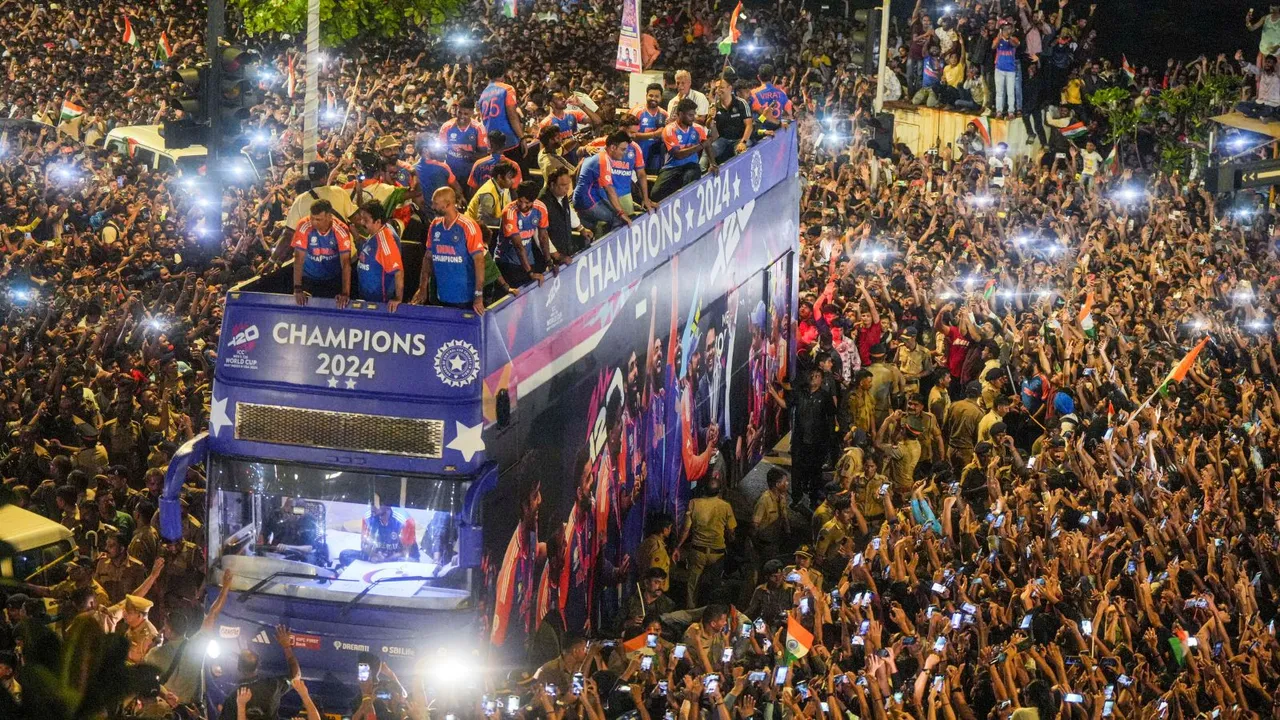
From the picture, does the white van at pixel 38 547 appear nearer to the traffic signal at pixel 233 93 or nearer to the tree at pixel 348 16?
the traffic signal at pixel 233 93

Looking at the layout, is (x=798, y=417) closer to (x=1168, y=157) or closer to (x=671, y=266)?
(x=671, y=266)

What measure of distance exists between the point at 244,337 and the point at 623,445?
3.45m

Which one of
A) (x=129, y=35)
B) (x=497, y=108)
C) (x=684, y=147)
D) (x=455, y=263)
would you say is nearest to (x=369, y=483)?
(x=455, y=263)

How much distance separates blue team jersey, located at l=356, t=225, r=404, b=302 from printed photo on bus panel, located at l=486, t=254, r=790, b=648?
1095mm

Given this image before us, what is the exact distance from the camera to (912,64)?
2886 centimetres

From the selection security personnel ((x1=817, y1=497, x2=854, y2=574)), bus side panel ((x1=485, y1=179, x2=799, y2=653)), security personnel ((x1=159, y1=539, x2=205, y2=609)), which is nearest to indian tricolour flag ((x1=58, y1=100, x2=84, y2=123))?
bus side panel ((x1=485, y1=179, x2=799, y2=653))

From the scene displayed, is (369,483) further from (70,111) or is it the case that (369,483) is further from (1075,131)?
(70,111)

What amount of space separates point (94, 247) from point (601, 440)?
376 inches

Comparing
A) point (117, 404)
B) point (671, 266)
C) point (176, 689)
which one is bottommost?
point (176, 689)

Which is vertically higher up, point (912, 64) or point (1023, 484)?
point (912, 64)

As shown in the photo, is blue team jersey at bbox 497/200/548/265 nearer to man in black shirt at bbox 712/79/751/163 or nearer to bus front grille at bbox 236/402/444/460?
bus front grille at bbox 236/402/444/460

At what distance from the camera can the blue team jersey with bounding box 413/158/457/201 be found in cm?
1480

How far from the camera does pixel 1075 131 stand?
26.9 m

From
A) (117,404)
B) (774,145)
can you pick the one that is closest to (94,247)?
(117,404)
